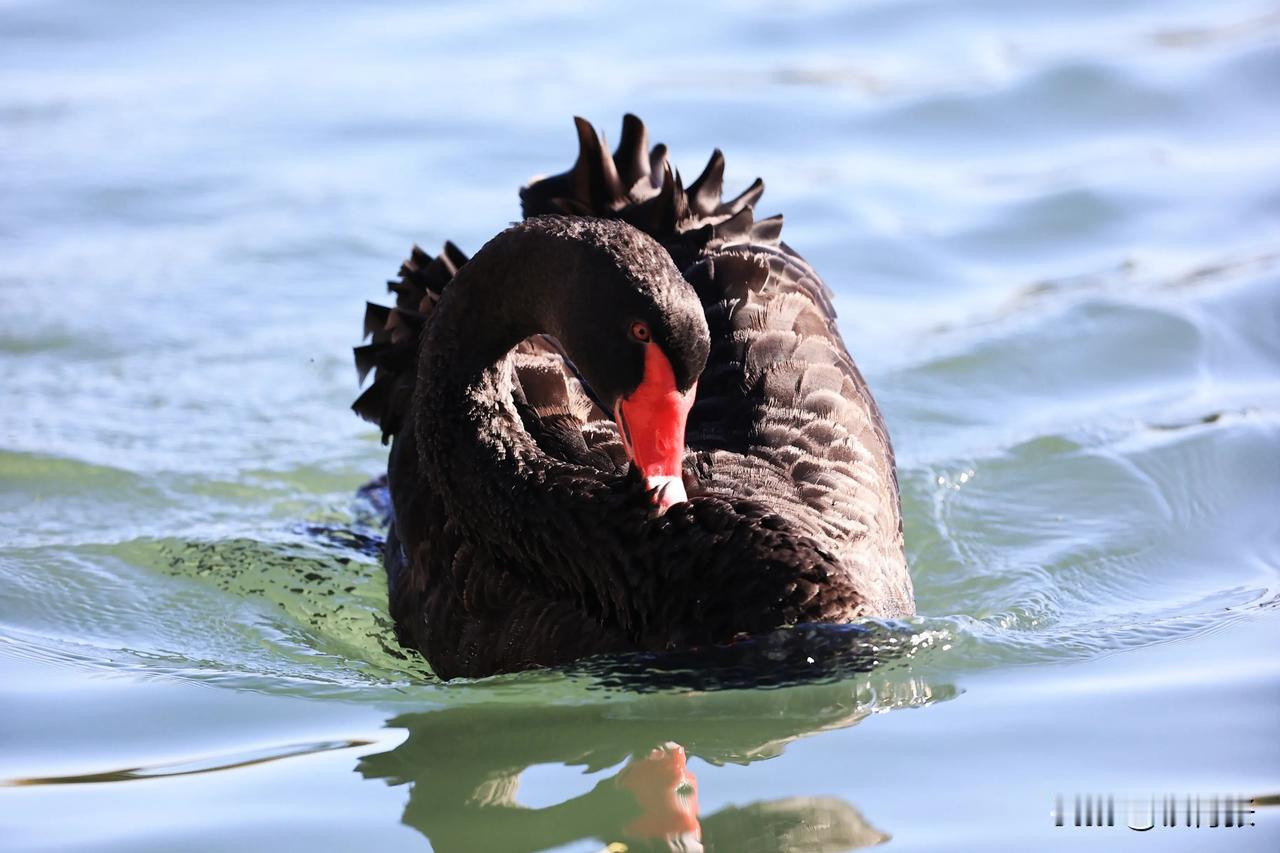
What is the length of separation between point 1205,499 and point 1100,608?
117 centimetres

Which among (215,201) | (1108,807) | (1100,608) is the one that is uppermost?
(215,201)

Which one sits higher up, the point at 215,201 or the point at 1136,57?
the point at 1136,57

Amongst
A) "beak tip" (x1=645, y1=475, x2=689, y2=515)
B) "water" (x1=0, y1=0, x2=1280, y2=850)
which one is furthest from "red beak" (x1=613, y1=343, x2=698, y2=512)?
"water" (x1=0, y1=0, x2=1280, y2=850)

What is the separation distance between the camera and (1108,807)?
380 cm

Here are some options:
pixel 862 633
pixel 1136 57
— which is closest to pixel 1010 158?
pixel 1136 57

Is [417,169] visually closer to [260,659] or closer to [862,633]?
[260,659]

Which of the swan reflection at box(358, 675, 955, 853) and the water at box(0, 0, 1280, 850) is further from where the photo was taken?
the water at box(0, 0, 1280, 850)

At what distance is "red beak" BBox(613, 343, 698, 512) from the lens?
14.1 ft

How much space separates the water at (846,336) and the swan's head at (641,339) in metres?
0.59

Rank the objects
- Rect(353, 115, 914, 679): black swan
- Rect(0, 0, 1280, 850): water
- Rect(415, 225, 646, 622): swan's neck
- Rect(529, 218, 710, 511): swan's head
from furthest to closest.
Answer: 1. Rect(415, 225, 646, 622): swan's neck
2. Rect(353, 115, 914, 679): black swan
3. Rect(529, 218, 710, 511): swan's head
4. Rect(0, 0, 1280, 850): water

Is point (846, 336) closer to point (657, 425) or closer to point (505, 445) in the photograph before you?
point (505, 445)

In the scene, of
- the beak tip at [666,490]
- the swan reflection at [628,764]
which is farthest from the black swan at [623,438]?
the swan reflection at [628,764]

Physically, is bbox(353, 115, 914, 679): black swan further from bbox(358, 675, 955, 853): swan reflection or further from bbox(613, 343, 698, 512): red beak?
bbox(358, 675, 955, 853): swan reflection

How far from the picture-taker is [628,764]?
13.4ft
